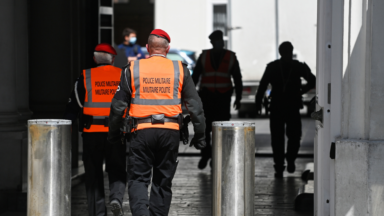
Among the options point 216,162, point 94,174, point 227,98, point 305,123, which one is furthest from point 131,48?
point 216,162

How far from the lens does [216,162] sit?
17.0 ft

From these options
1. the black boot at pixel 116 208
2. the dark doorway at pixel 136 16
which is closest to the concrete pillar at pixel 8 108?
the black boot at pixel 116 208

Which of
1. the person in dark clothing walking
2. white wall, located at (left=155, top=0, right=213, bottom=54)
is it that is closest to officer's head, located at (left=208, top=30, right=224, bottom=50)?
the person in dark clothing walking

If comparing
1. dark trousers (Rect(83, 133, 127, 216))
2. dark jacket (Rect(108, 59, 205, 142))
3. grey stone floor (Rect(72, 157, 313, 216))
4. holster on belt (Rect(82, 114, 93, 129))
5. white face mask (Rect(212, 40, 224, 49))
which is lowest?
grey stone floor (Rect(72, 157, 313, 216))

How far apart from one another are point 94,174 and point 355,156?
2571mm

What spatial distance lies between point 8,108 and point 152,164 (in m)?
2.24

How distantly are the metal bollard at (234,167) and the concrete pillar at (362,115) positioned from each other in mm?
697

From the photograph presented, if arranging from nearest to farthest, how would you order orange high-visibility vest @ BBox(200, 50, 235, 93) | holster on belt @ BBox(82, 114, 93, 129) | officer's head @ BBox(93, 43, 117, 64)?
holster on belt @ BBox(82, 114, 93, 129) → officer's head @ BBox(93, 43, 117, 64) → orange high-visibility vest @ BBox(200, 50, 235, 93)

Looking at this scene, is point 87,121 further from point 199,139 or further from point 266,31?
point 266,31

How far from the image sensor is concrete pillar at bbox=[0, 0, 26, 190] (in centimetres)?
692

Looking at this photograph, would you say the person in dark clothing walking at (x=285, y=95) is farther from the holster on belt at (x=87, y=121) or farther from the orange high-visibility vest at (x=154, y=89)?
the orange high-visibility vest at (x=154, y=89)

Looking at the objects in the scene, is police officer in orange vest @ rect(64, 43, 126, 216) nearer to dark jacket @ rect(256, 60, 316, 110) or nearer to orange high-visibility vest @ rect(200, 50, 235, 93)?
orange high-visibility vest @ rect(200, 50, 235, 93)

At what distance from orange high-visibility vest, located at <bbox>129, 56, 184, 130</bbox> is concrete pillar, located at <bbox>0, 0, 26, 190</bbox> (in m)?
2.07

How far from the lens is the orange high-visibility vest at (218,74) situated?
9406mm
